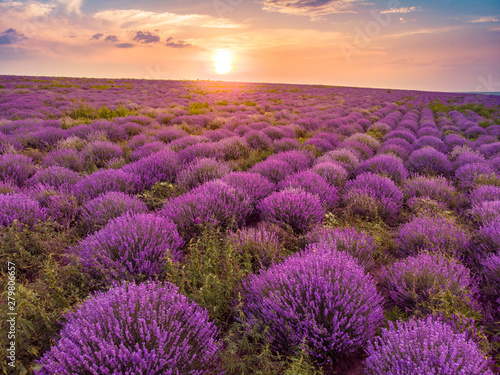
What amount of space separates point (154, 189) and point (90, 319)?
325 centimetres

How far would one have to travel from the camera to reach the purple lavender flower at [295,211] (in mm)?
3612

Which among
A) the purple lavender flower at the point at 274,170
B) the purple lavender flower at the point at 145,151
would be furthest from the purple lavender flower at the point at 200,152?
the purple lavender flower at the point at 274,170

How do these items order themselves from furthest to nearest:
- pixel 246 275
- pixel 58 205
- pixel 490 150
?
pixel 490 150 < pixel 58 205 < pixel 246 275

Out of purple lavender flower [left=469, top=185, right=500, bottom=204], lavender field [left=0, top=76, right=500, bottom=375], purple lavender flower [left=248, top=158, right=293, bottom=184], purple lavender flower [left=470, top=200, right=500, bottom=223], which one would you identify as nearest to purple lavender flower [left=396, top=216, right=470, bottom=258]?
lavender field [left=0, top=76, right=500, bottom=375]

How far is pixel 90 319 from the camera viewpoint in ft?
5.72

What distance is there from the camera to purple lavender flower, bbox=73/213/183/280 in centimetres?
250

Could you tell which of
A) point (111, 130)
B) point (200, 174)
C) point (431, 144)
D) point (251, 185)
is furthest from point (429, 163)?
point (111, 130)

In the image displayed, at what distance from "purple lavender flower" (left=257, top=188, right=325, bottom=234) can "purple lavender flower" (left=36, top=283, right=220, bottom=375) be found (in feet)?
6.20

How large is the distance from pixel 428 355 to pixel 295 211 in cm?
221

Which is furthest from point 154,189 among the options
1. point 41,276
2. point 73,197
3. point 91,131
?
point 91,131

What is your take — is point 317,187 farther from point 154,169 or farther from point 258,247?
point 154,169

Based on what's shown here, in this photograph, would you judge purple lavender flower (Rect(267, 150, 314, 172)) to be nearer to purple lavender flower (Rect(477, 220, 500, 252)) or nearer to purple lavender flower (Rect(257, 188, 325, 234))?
purple lavender flower (Rect(257, 188, 325, 234))

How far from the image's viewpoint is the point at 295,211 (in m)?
3.63

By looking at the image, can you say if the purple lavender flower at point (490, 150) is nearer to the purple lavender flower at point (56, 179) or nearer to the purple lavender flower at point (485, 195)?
the purple lavender flower at point (485, 195)
